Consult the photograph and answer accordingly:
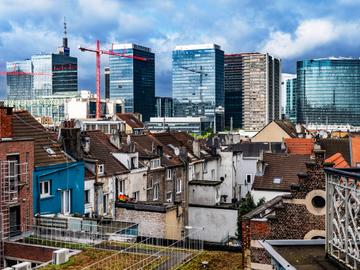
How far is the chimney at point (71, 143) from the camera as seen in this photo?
114 ft

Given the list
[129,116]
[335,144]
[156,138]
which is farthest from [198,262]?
[129,116]

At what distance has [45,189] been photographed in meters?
30.6

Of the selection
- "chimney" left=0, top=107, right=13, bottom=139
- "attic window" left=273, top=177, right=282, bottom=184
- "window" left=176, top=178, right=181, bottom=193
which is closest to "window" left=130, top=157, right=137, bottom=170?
"window" left=176, top=178, right=181, bottom=193

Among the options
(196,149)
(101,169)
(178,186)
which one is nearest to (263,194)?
(178,186)

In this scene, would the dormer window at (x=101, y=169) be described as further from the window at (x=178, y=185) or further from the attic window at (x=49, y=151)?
the window at (x=178, y=185)

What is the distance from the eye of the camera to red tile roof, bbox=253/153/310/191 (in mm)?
42838

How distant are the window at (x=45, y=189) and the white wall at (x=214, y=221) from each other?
17.0 metres

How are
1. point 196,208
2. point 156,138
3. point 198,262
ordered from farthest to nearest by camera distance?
point 156,138 → point 196,208 → point 198,262

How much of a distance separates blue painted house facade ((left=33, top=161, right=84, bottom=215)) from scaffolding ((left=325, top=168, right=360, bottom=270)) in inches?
880

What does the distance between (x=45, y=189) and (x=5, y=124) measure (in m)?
5.27

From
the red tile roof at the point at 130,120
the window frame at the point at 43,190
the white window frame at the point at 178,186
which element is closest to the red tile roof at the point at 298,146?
the white window frame at the point at 178,186

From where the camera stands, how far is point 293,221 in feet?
70.6

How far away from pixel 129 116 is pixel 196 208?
70.9 meters

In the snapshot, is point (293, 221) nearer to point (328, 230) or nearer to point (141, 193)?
point (328, 230)
